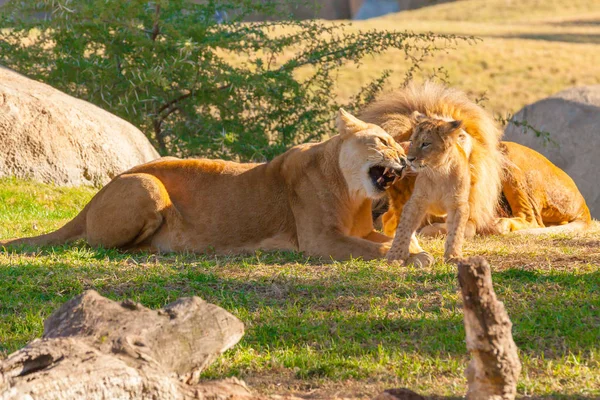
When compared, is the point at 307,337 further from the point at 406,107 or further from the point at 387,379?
the point at 406,107

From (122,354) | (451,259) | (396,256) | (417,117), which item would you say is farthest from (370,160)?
(122,354)

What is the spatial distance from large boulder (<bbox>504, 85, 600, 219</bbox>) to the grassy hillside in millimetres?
6512

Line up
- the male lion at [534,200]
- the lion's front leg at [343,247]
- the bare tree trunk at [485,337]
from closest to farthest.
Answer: the bare tree trunk at [485,337]
the lion's front leg at [343,247]
the male lion at [534,200]

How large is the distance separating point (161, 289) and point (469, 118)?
3.36 m

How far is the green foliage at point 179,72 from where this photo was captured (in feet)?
39.4

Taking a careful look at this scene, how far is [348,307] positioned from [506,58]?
24.2 metres

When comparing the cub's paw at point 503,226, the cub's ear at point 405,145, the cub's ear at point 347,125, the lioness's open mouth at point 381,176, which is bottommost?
the cub's paw at point 503,226

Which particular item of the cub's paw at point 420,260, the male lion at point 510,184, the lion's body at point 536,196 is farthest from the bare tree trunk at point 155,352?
the lion's body at point 536,196

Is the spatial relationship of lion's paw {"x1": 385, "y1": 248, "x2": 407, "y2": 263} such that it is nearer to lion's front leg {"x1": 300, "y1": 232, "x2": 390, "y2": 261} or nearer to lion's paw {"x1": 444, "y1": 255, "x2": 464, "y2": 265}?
lion's front leg {"x1": 300, "y1": 232, "x2": 390, "y2": 261}

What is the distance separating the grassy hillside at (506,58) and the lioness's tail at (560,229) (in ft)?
34.6

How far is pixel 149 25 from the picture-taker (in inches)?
502

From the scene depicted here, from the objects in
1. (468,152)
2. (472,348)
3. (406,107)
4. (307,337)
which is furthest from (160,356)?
(406,107)

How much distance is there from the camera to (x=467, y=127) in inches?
315

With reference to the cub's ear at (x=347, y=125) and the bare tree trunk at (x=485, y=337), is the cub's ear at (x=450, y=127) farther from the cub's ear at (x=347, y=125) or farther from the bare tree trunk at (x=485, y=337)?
the bare tree trunk at (x=485, y=337)
